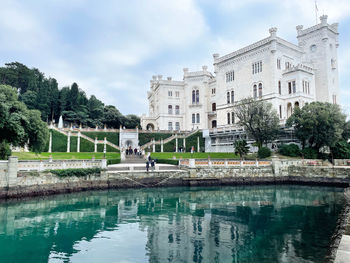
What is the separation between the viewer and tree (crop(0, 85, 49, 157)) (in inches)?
664

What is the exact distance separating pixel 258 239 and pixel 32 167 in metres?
15.4

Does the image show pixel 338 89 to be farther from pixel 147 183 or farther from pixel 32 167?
pixel 32 167

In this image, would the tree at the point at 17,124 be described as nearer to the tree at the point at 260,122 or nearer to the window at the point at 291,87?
the tree at the point at 260,122

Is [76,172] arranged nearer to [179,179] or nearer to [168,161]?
[179,179]

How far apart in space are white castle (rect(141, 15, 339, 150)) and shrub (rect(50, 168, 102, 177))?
26281 mm

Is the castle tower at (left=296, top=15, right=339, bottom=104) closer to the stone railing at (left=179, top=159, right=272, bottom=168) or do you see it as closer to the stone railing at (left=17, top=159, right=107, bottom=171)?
the stone railing at (left=179, top=159, right=272, bottom=168)

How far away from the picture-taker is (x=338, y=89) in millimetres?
45250

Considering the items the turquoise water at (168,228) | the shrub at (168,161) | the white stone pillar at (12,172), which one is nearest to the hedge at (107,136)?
the shrub at (168,161)

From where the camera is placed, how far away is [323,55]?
1708 inches

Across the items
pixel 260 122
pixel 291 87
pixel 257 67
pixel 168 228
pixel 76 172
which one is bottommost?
pixel 168 228

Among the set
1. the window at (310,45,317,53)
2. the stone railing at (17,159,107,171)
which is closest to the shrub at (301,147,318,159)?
the stone railing at (17,159,107,171)

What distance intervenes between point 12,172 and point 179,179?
12.8 m

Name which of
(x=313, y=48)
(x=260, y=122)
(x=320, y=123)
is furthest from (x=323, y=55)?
(x=260, y=122)

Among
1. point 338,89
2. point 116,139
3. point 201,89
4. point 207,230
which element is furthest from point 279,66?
point 207,230
